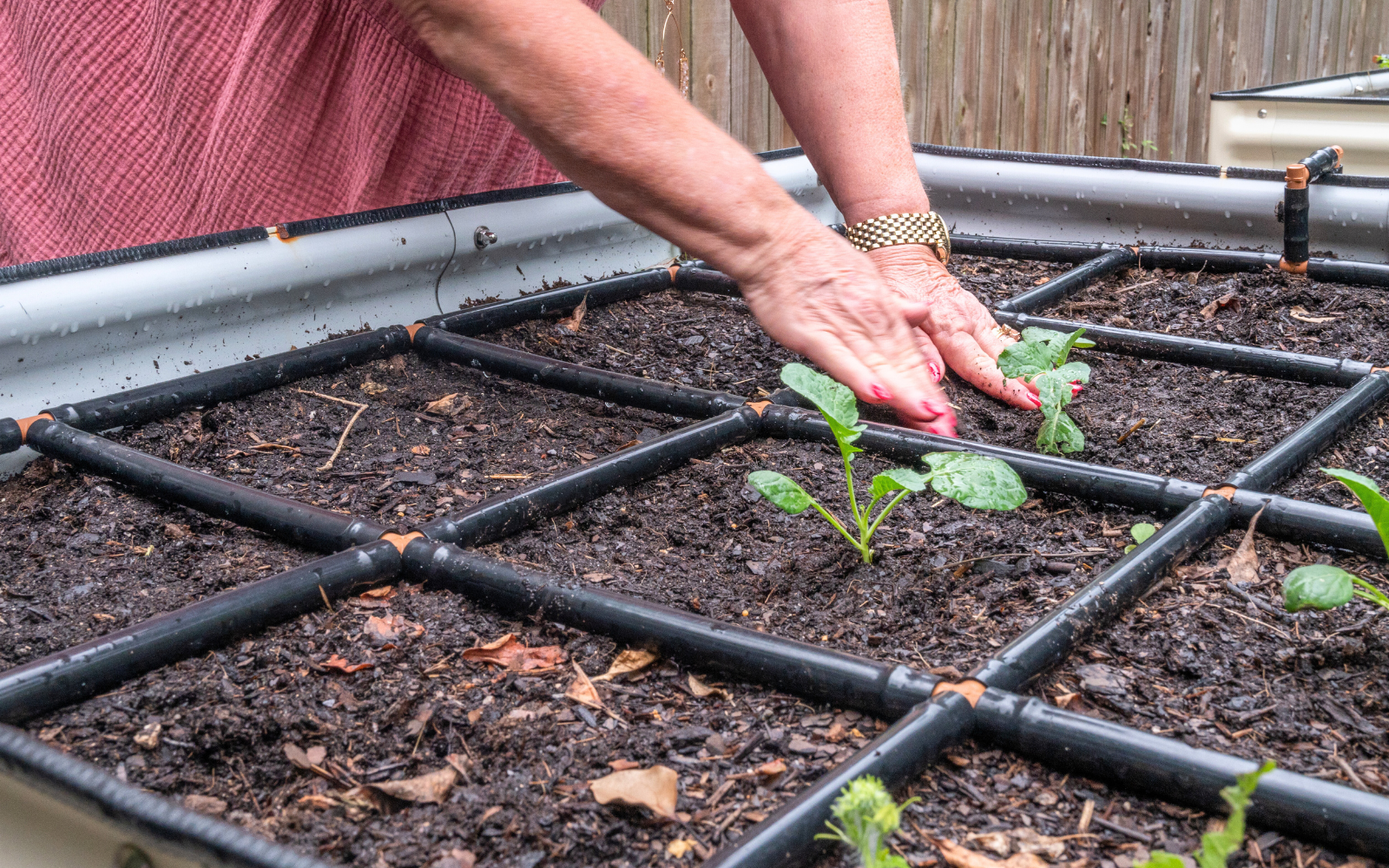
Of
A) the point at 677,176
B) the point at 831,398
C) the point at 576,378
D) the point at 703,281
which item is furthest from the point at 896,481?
the point at 703,281

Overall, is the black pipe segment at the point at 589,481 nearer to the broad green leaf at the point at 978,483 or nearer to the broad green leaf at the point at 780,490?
the broad green leaf at the point at 780,490

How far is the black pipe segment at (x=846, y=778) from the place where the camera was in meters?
0.60

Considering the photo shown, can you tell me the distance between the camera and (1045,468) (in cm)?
112

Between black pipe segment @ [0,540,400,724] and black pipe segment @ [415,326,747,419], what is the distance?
48cm

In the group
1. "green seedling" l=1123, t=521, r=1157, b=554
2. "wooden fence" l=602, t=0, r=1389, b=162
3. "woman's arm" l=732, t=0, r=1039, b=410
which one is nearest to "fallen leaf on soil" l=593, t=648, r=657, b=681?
"green seedling" l=1123, t=521, r=1157, b=554

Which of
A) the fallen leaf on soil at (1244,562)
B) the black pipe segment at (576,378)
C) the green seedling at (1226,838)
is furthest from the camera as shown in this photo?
the black pipe segment at (576,378)

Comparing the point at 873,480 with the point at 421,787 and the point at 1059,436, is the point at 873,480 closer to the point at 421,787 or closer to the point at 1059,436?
the point at 1059,436

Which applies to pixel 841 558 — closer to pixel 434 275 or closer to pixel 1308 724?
pixel 1308 724

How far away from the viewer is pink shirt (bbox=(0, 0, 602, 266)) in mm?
1525

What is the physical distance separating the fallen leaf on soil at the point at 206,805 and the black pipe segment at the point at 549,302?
0.95m

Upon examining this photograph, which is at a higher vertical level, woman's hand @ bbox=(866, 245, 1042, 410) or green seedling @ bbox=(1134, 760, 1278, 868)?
woman's hand @ bbox=(866, 245, 1042, 410)

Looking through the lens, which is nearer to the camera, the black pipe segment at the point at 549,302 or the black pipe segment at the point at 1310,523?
the black pipe segment at the point at 1310,523

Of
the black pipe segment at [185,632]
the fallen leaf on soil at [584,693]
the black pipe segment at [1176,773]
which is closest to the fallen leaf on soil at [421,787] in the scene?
the fallen leaf on soil at [584,693]

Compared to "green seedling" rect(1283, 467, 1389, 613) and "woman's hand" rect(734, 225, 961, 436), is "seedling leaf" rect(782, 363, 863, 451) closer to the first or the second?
"woman's hand" rect(734, 225, 961, 436)
